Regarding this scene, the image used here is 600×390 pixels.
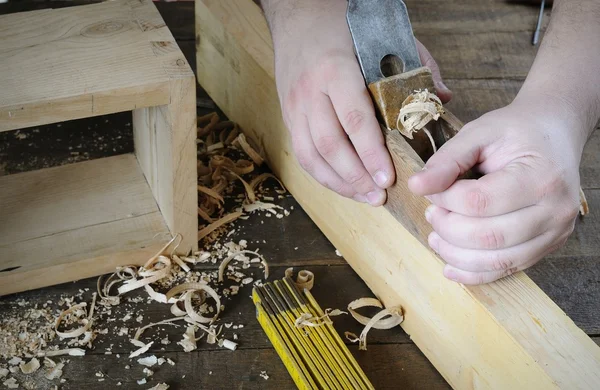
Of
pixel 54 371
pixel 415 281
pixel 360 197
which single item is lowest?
pixel 54 371

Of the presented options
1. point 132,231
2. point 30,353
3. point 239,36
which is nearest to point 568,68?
point 239,36

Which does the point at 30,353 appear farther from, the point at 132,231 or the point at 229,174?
the point at 229,174

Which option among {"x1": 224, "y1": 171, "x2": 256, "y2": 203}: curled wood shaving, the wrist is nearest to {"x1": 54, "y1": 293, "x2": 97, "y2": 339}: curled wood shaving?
{"x1": 224, "y1": 171, "x2": 256, "y2": 203}: curled wood shaving

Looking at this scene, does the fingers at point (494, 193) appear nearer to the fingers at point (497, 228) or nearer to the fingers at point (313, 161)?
the fingers at point (497, 228)

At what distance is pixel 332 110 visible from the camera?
1.08 metres

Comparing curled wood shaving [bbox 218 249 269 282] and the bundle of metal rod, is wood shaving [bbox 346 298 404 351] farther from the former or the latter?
curled wood shaving [bbox 218 249 269 282]

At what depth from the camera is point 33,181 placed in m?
1.42

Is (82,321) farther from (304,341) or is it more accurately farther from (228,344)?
(304,341)

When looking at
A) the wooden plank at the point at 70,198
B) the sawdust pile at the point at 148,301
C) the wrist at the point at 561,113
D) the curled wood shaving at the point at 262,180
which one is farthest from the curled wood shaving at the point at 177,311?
the wrist at the point at 561,113

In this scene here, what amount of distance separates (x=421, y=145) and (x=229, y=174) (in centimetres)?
49

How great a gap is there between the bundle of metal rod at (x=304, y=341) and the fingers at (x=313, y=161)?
0.65ft

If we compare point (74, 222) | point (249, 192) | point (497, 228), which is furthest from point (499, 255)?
point (74, 222)

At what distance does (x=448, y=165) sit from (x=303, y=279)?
0.42m

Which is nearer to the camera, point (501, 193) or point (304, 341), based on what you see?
point (501, 193)
